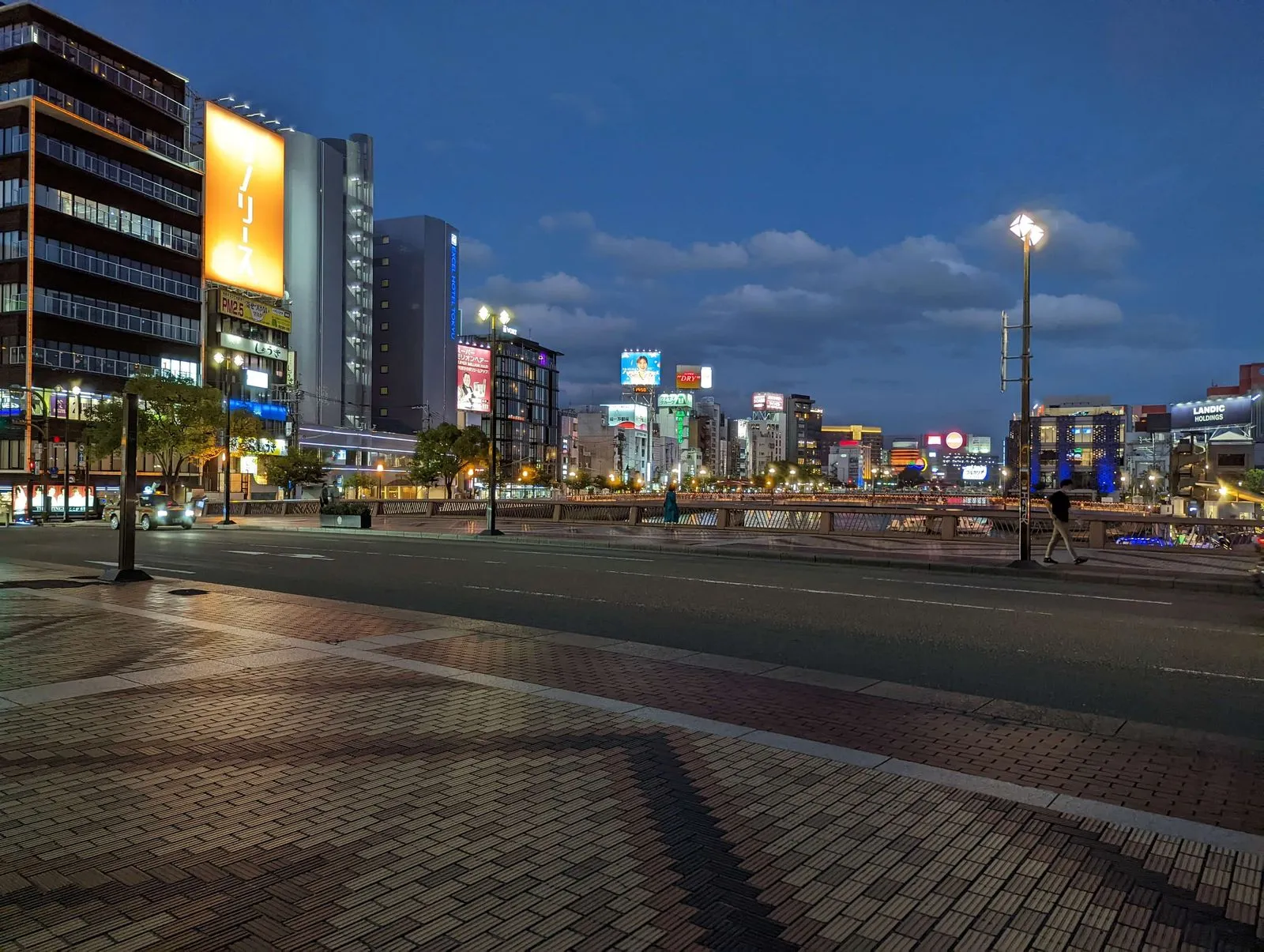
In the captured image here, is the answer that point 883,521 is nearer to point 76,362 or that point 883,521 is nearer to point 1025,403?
point 1025,403

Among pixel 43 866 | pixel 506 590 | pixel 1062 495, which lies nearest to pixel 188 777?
pixel 43 866

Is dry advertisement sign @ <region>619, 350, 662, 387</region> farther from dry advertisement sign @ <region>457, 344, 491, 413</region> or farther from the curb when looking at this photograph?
the curb

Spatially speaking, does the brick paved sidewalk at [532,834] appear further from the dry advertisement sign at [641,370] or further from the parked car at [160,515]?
the dry advertisement sign at [641,370]

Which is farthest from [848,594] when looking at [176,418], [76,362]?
[76,362]

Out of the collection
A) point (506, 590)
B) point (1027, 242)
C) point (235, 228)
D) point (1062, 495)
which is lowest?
point (506, 590)

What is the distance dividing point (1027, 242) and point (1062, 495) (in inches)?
248

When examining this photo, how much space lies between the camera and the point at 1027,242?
22031 mm

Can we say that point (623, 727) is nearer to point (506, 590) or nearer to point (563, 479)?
point (506, 590)

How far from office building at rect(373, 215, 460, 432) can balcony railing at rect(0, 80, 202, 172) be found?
44.6m

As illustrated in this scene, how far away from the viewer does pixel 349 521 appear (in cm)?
3866

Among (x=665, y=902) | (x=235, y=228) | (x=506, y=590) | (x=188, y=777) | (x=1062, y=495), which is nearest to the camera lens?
(x=665, y=902)

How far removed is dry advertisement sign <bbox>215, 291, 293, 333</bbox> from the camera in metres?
81.1

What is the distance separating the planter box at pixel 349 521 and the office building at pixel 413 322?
3360 inches

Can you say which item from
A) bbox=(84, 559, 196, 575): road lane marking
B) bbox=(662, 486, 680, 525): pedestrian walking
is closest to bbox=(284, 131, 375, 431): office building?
bbox=(662, 486, 680, 525): pedestrian walking
